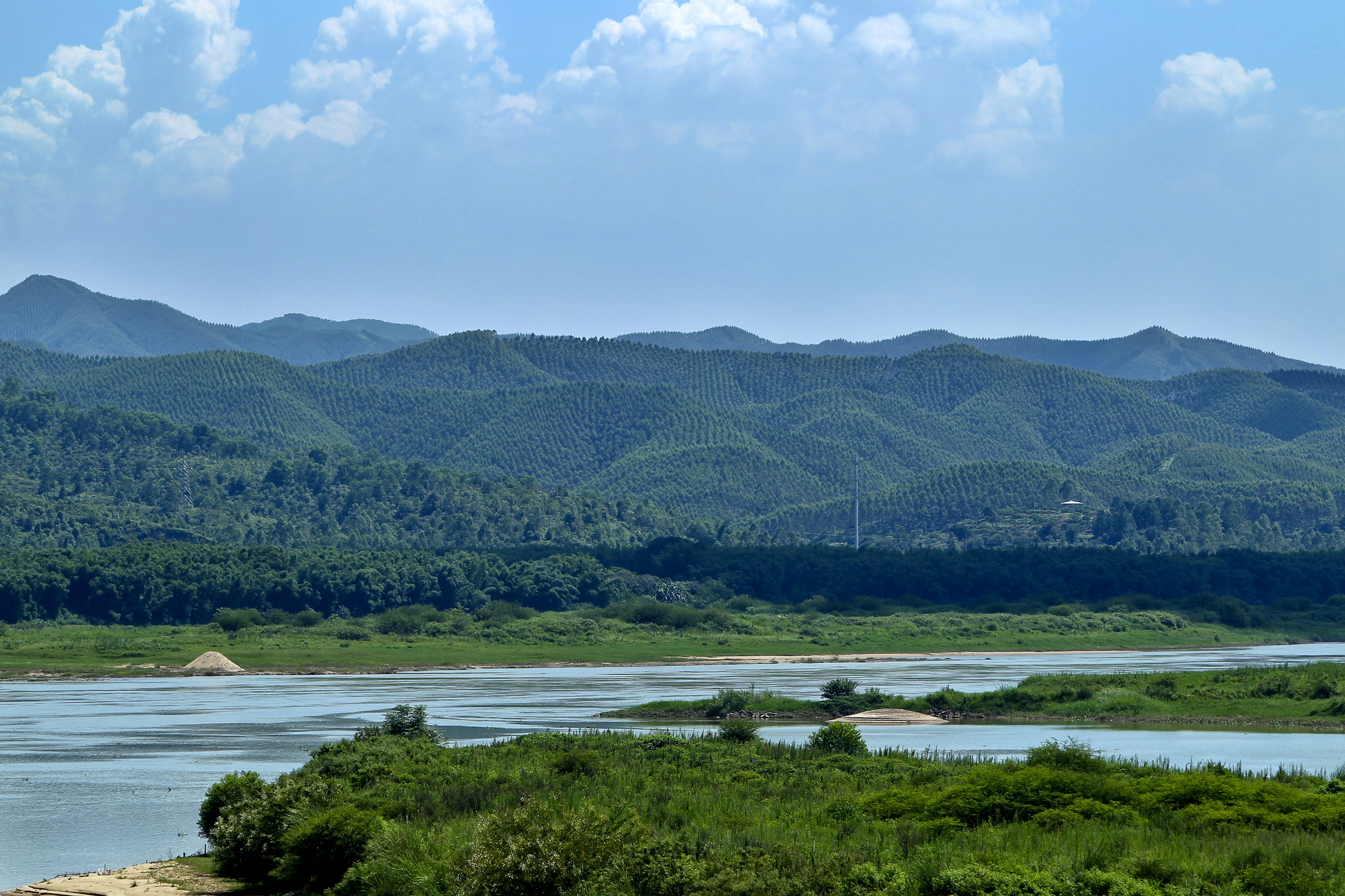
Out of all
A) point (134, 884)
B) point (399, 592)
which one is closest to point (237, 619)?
point (399, 592)

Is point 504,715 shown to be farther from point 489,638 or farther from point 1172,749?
point 489,638

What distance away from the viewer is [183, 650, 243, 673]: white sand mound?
121625mm

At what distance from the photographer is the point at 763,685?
10262cm

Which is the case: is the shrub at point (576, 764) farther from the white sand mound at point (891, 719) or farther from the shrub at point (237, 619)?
the shrub at point (237, 619)

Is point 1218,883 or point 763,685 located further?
point 763,685

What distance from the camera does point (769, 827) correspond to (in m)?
30.9

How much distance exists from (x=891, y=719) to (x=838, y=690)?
7.25m

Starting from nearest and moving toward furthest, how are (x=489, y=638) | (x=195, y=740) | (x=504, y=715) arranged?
(x=195, y=740), (x=504, y=715), (x=489, y=638)

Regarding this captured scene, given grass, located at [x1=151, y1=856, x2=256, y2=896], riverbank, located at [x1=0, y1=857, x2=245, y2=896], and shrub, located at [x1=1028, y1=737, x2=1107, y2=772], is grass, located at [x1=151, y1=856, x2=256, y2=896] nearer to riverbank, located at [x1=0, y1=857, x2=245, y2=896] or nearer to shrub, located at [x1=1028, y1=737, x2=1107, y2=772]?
riverbank, located at [x1=0, y1=857, x2=245, y2=896]

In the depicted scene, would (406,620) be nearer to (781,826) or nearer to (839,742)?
(839,742)

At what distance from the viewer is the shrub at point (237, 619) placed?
14762 cm

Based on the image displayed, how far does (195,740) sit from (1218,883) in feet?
176

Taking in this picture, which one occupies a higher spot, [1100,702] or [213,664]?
[1100,702]

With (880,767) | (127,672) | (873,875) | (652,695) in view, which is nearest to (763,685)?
(652,695)
